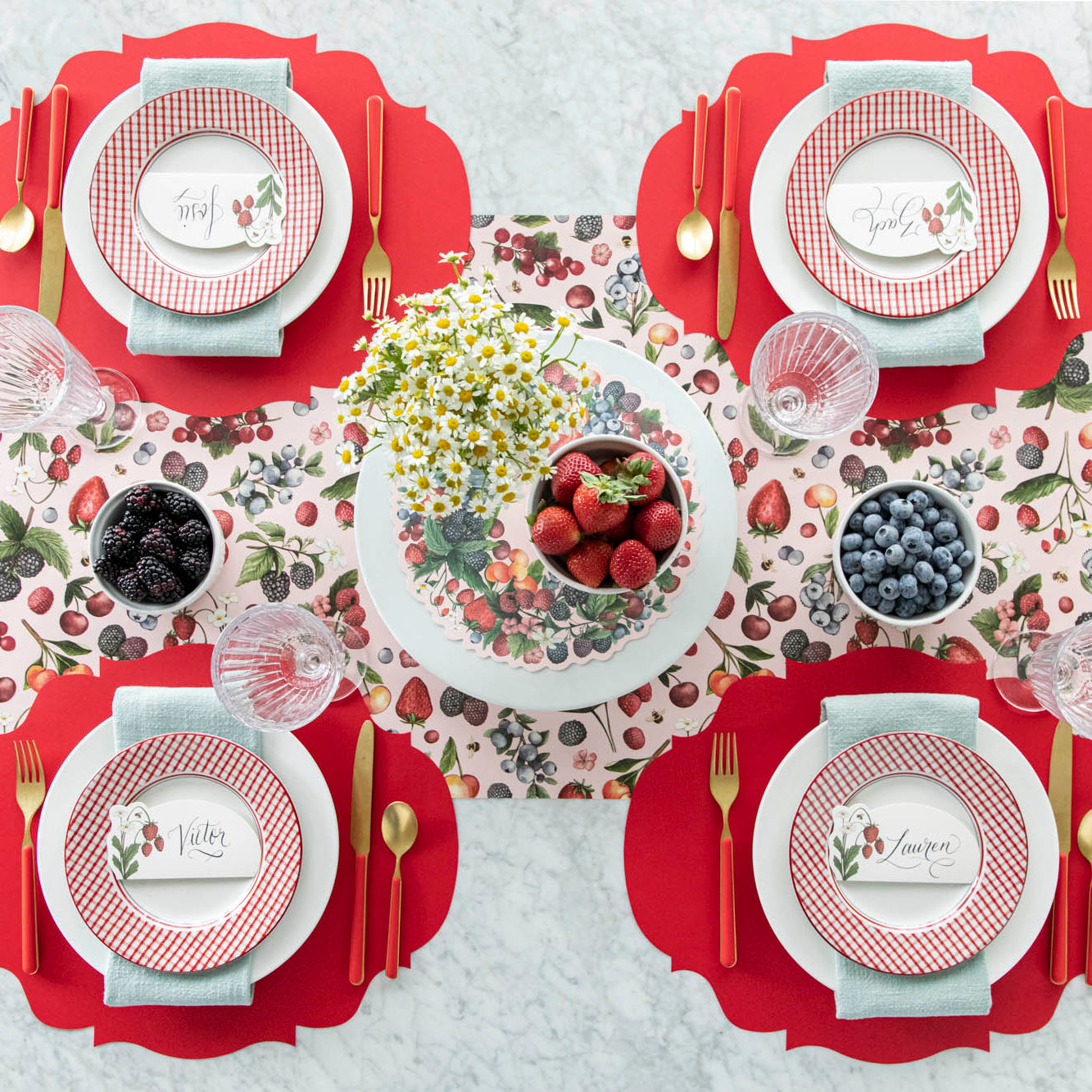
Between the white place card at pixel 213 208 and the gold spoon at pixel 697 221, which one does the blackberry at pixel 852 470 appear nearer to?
the gold spoon at pixel 697 221

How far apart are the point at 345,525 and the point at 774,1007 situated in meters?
1.08

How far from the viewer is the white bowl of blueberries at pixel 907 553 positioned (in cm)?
130

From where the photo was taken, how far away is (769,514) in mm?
1436

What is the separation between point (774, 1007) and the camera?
1.40 m

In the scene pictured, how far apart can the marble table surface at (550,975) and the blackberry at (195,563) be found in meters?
0.58

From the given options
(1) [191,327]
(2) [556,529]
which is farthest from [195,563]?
(2) [556,529]

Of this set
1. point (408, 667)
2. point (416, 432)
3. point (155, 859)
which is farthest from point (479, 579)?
point (155, 859)

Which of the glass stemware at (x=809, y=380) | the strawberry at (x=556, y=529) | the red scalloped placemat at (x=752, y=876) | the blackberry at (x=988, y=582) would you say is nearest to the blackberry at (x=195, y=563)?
the strawberry at (x=556, y=529)

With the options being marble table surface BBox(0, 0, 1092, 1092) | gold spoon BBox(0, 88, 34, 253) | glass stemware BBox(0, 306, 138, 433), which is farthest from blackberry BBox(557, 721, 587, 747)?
gold spoon BBox(0, 88, 34, 253)

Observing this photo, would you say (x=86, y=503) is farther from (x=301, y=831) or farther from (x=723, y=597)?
(x=723, y=597)

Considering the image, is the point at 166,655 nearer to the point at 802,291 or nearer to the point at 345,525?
the point at 345,525

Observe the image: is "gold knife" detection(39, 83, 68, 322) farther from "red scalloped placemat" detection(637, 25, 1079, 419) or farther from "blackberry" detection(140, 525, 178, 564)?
"red scalloped placemat" detection(637, 25, 1079, 419)

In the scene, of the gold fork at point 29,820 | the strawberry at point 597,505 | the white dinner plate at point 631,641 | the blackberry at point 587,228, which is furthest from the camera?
the blackberry at point 587,228

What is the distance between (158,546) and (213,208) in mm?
572
